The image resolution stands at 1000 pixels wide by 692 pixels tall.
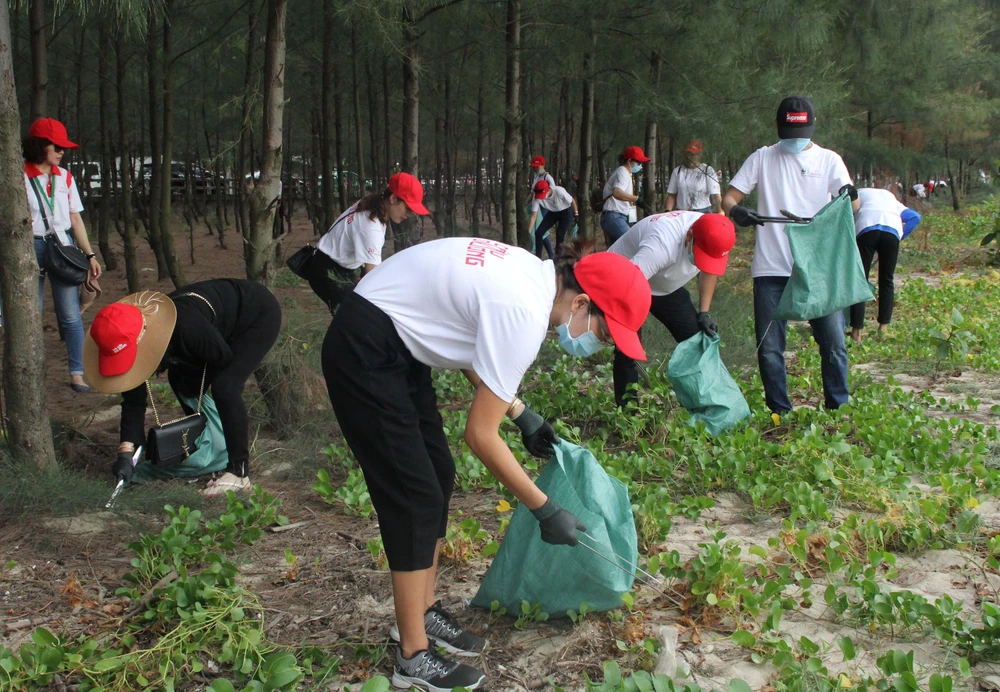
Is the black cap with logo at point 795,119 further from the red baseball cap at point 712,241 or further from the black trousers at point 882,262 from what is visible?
the black trousers at point 882,262

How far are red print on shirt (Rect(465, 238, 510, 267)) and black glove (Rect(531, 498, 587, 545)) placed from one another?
646mm

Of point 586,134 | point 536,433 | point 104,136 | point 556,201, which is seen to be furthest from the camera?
point 556,201

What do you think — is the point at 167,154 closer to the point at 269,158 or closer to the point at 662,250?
the point at 269,158

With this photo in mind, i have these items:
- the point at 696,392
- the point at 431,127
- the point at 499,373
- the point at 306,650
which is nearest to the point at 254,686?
the point at 306,650

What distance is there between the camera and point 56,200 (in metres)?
5.02

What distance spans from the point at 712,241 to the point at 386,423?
2460mm

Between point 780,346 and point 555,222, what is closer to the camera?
point 780,346

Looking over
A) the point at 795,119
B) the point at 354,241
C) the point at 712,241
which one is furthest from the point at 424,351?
the point at 354,241

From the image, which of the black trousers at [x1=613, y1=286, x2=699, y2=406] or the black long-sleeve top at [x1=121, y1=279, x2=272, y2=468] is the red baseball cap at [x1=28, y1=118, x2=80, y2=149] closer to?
the black long-sleeve top at [x1=121, y1=279, x2=272, y2=468]

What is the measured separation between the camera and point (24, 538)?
10.8 ft

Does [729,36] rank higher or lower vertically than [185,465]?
higher

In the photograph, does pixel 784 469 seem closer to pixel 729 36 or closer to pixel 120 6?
pixel 120 6

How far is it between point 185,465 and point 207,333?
623 millimetres

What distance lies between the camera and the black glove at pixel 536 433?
2.71 metres
